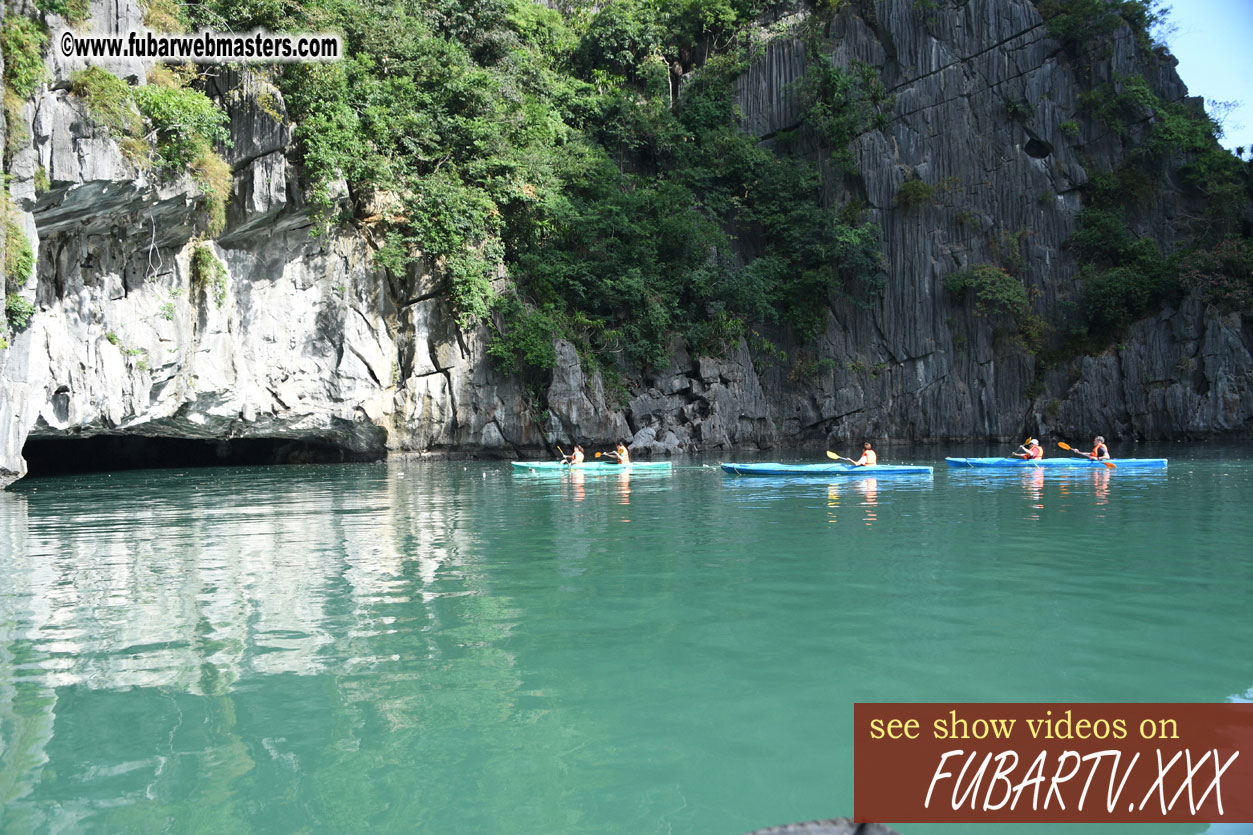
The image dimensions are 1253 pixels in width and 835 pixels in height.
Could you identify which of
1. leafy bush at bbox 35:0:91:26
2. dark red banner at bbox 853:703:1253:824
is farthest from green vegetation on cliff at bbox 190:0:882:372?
dark red banner at bbox 853:703:1253:824

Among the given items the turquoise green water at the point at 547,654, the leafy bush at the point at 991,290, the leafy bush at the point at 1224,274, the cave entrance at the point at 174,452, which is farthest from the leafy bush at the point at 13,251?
the leafy bush at the point at 1224,274

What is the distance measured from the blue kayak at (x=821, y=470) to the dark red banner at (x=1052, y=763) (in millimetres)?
13518

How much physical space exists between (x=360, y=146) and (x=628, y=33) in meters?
15.3

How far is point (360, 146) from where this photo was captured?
21.7 metres

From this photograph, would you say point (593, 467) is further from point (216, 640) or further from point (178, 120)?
point (216, 640)

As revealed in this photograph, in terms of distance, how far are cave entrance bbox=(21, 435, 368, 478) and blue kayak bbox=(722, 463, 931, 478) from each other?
489 inches

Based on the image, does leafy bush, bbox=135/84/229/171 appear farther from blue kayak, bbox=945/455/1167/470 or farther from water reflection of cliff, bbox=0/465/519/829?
blue kayak, bbox=945/455/1167/470

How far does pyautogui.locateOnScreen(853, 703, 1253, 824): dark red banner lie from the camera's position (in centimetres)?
343

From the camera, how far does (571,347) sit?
2589cm

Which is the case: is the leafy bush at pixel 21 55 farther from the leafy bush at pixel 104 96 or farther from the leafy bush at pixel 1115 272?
the leafy bush at pixel 1115 272

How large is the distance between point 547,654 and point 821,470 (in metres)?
13.5

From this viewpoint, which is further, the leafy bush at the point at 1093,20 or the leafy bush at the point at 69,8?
the leafy bush at the point at 1093,20

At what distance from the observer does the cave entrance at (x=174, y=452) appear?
2553 centimetres

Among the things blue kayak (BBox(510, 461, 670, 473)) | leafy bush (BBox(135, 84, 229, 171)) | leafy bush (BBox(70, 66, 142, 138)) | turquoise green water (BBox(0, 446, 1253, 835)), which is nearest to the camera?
turquoise green water (BBox(0, 446, 1253, 835))
